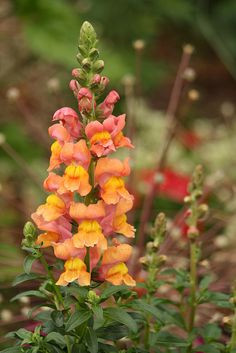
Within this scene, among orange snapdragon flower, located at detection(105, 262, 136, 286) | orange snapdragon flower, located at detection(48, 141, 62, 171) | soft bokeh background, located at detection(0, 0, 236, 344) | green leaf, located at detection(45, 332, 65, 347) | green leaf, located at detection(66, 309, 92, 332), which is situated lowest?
green leaf, located at detection(45, 332, 65, 347)

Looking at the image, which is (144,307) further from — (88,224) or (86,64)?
(86,64)

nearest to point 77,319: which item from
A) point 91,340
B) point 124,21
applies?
point 91,340

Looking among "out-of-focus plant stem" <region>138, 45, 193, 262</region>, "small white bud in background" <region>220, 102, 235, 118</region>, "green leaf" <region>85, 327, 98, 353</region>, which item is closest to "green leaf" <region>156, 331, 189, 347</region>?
"green leaf" <region>85, 327, 98, 353</region>

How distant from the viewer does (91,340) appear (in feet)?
2.45

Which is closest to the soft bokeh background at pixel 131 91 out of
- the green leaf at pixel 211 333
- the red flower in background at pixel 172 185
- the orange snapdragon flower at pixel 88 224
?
the red flower in background at pixel 172 185

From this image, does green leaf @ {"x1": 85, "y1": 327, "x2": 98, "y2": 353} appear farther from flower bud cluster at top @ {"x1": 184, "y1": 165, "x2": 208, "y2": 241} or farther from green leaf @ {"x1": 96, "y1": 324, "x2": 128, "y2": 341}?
flower bud cluster at top @ {"x1": 184, "y1": 165, "x2": 208, "y2": 241}

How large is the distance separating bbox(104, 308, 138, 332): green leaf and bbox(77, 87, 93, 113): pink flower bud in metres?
0.21

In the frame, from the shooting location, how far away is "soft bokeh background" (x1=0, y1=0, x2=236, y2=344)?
5.41 ft

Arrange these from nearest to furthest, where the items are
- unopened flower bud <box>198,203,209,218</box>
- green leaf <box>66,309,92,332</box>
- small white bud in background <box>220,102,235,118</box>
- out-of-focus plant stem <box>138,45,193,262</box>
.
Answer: green leaf <box>66,309,92,332</box>
unopened flower bud <box>198,203,209,218</box>
out-of-focus plant stem <box>138,45,193,262</box>
small white bud in background <box>220,102,235,118</box>

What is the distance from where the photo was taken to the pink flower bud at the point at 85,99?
2.44ft

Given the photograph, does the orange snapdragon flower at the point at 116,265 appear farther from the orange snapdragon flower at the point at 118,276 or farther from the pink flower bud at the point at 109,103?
the pink flower bud at the point at 109,103

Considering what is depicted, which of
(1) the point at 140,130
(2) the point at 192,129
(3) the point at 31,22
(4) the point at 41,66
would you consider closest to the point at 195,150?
(1) the point at 140,130

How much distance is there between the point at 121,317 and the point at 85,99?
22cm

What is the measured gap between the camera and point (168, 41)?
343cm
